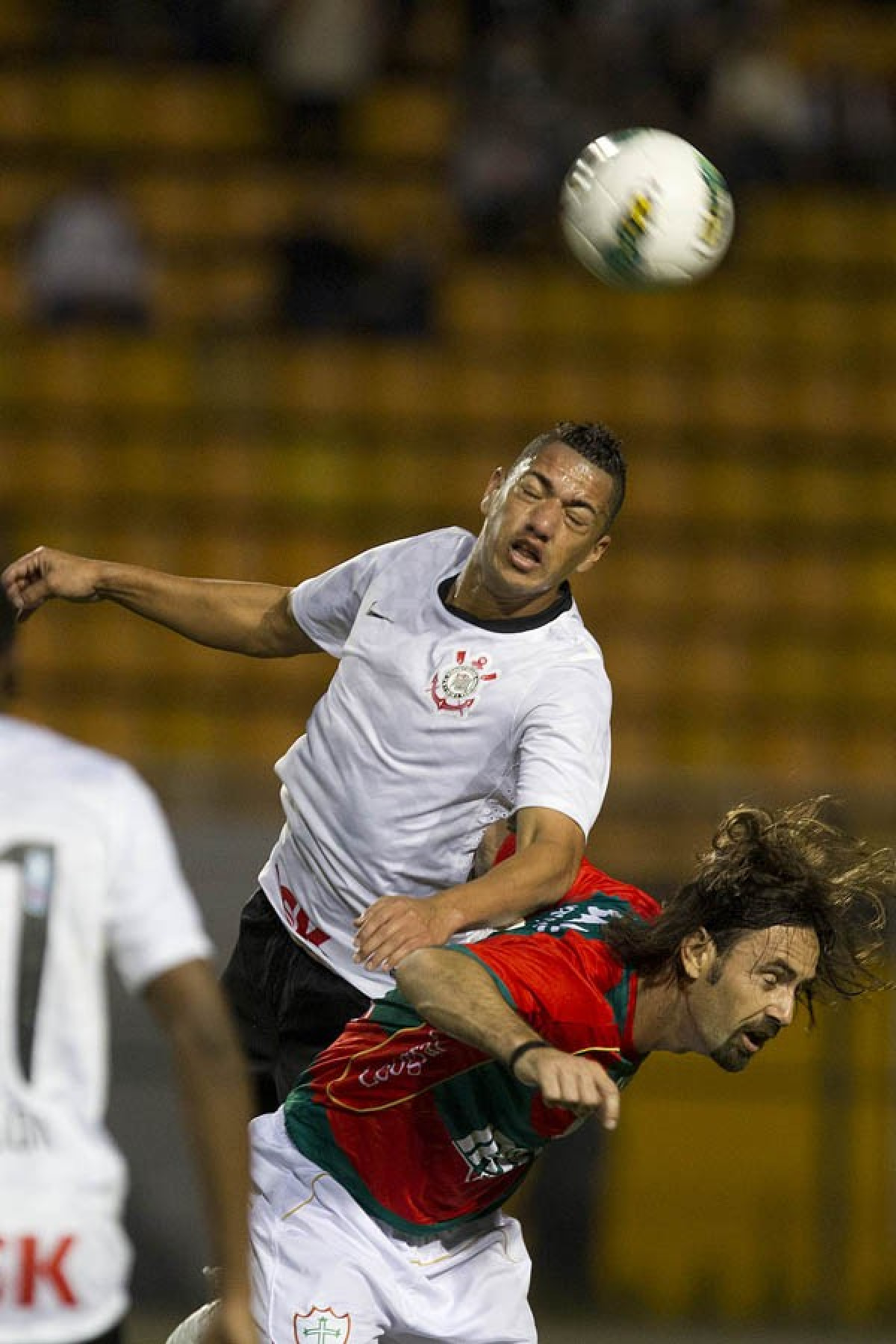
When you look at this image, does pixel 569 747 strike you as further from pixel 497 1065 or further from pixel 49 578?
pixel 49 578

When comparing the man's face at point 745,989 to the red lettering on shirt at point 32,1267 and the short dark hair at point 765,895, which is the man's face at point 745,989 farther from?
the red lettering on shirt at point 32,1267

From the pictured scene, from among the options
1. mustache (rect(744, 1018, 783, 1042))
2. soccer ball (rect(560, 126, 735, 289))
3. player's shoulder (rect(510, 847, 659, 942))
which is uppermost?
soccer ball (rect(560, 126, 735, 289))

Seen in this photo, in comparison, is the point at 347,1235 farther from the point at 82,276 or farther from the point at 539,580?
the point at 82,276

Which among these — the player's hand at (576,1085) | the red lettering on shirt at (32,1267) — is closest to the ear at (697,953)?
the player's hand at (576,1085)

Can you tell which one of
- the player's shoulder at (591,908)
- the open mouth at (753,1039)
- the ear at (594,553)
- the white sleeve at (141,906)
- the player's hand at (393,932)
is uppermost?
the ear at (594,553)

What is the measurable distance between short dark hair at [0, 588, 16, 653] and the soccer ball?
Answer: 2905mm

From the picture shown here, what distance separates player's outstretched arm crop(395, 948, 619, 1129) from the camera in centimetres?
339

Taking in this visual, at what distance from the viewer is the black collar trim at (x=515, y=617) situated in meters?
4.82

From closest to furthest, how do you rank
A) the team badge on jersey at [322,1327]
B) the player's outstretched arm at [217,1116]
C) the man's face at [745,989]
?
the player's outstretched arm at [217,1116]
the man's face at [745,989]
the team badge on jersey at [322,1327]

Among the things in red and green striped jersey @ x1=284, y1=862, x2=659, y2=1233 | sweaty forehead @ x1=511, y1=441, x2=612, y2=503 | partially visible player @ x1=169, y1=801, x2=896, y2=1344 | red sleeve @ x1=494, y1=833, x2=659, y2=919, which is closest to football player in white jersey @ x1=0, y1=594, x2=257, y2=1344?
partially visible player @ x1=169, y1=801, x2=896, y2=1344

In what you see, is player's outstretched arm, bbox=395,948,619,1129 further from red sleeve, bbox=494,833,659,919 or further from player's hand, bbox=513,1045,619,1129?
red sleeve, bbox=494,833,659,919

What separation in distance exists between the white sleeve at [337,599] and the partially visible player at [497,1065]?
984 millimetres

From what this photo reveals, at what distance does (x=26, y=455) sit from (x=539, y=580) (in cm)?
650

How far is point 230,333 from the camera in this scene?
10938mm
